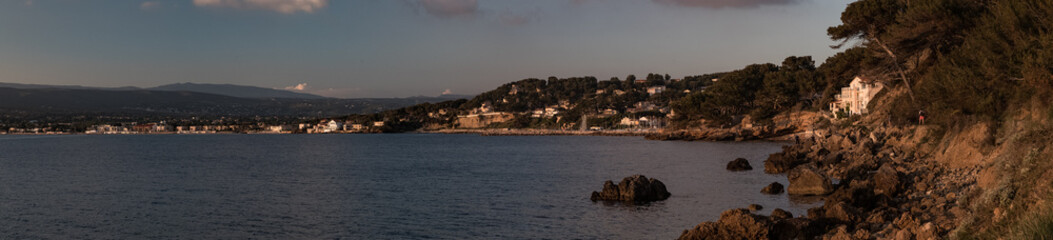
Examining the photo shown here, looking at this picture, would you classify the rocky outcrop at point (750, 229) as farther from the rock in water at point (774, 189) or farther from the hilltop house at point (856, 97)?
the hilltop house at point (856, 97)

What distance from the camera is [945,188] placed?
24.0 metres

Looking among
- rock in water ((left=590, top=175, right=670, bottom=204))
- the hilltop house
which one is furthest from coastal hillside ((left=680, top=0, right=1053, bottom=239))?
the hilltop house

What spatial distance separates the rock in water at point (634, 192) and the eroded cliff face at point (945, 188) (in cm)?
677

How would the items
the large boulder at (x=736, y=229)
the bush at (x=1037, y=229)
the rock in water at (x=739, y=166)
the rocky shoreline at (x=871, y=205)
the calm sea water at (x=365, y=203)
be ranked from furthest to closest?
the rock in water at (x=739, y=166) → the calm sea water at (x=365, y=203) → the large boulder at (x=736, y=229) → the rocky shoreline at (x=871, y=205) → the bush at (x=1037, y=229)

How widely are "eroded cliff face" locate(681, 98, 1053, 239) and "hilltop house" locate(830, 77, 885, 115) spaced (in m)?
32.1

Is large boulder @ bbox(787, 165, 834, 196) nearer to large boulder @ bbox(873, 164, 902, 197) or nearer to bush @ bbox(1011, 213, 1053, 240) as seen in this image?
large boulder @ bbox(873, 164, 902, 197)

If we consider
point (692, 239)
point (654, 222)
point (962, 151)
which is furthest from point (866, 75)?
point (692, 239)

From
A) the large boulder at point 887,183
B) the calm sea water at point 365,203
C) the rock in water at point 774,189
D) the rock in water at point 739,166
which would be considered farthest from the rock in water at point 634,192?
the rock in water at point 739,166

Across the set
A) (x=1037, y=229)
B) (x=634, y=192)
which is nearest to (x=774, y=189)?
(x=634, y=192)

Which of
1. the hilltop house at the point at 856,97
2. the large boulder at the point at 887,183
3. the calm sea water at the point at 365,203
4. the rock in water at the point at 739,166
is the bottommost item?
the calm sea water at the point at 365,203

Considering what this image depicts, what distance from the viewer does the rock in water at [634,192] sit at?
29188 mm

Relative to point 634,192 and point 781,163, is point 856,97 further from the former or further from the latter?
point 634,192

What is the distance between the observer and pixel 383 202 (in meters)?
32.7

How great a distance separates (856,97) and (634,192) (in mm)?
55405
